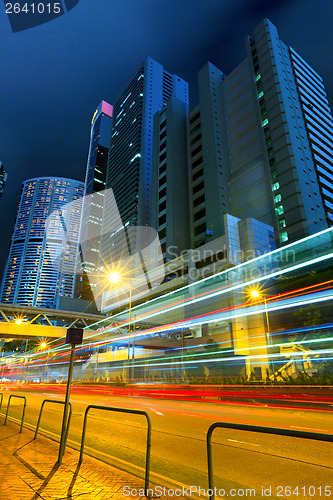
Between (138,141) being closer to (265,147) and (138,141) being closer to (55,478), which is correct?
(265,147)

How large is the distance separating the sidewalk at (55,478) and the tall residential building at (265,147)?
52958 millimetres

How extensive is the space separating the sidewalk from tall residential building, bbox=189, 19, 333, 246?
53.0 meters

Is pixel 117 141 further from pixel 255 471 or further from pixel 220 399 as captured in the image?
pixel 255 471

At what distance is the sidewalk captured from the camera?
14.0 ft

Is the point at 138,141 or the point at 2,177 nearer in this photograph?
the point at 138,141

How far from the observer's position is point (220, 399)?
20.7 meters

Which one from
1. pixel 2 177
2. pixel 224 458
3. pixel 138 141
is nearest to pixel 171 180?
pixel 138 141

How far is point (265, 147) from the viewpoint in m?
62.7

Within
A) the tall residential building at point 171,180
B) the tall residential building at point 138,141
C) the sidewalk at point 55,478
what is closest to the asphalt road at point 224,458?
the sidewalk at point 55,478

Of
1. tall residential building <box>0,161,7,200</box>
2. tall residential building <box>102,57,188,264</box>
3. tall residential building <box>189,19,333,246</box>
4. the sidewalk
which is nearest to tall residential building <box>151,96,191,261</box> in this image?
tall residential building <box>189,19,333,246</box>

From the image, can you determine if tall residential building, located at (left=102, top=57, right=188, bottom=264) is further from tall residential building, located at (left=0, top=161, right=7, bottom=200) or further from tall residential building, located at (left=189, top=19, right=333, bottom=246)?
tall residential building, located at (left=0, top=161, right=7, bottom=200)

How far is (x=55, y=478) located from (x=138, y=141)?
139624mm

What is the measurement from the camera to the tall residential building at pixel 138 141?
12519 centimetres

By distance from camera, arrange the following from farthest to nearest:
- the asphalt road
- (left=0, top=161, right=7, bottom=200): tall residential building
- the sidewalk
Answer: (left=0, top=161, right=7, bottom=200): tall residential building
the asphalt road
the sidewalk
